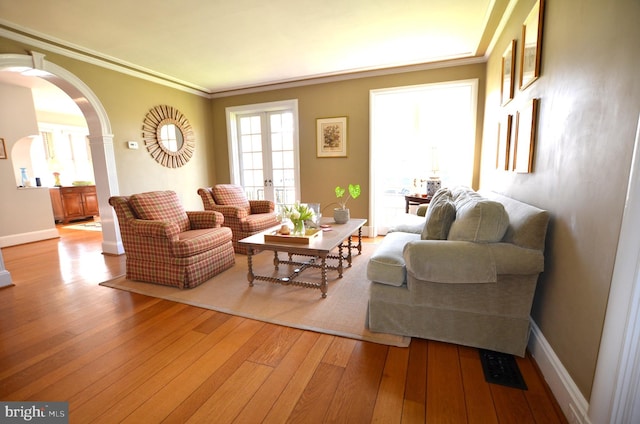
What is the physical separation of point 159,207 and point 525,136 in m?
3.38

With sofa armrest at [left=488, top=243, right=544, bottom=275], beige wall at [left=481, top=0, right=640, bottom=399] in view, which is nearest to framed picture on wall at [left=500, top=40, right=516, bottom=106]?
beige wall at [left=481, top=0, right=640, bottom=399]

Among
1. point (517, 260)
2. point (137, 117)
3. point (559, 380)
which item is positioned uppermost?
point (137, 117)

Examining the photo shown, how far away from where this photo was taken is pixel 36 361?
175cm

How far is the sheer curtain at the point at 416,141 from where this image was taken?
13.9 ft

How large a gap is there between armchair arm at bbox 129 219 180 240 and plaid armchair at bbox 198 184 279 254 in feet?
3.43

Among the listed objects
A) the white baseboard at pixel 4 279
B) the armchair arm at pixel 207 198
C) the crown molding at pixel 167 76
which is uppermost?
the crown molding at pixel 167 76

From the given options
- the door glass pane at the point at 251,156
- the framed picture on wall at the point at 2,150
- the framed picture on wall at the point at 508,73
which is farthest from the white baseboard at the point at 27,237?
the framed picture on wall at the point at 508,73

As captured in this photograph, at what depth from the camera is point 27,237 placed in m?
4.70

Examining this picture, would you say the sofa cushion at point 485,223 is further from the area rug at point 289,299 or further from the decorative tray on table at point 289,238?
the decorative tray on table at point 289,238

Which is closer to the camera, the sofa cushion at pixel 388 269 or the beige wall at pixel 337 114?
the sofa cushion at pixel 388 269

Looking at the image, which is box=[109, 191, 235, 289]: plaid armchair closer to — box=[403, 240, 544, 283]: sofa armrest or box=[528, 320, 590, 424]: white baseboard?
box=[403, 240, 544, 283]: sofa armrest

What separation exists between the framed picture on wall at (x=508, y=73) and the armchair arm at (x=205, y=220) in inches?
126

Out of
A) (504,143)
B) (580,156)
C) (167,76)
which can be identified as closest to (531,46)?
(504,143)

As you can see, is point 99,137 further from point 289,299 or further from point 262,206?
point 289,299
